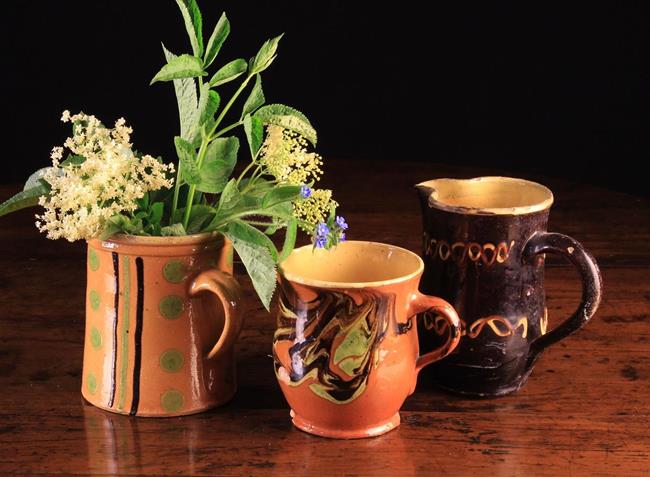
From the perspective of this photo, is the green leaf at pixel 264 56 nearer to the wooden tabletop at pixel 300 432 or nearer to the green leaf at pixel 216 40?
the green leaf at pixel 216 40

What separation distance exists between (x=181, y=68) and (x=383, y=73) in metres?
1.91

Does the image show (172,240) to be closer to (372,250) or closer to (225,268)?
(225,268)

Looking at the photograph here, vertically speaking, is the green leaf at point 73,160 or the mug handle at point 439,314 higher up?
the green leaf at point 73,160

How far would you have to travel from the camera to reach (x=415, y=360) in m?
1.10

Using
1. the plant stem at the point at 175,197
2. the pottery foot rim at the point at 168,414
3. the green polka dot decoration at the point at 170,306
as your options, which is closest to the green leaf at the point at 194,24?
the plant stem at the point at 175,197

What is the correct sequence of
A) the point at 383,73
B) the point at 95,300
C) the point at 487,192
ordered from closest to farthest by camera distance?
the point at 95,300
the point at 487,192
the point at 383,73

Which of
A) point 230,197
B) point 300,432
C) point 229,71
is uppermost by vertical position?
point 229,71

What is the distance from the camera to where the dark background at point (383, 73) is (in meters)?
2.83

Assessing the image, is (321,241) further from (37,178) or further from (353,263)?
(37,178)

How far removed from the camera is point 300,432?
1093 mm

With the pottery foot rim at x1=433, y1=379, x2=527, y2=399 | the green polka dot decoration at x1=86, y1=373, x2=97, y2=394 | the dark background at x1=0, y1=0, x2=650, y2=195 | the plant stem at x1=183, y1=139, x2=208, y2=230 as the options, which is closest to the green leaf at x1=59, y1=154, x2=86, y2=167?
the plant stem at x1=183, y1=139, x2=208, y2=230

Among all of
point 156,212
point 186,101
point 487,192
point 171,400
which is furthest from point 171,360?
point 487,192

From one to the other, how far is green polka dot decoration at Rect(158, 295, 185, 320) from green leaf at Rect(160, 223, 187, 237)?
6cm

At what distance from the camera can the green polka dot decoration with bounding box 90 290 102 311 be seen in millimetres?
1137
